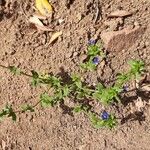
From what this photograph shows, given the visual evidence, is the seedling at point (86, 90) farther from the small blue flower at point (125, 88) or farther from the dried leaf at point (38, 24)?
the dried leaf at point (38, 24)

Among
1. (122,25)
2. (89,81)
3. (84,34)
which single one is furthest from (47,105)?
(122,25)

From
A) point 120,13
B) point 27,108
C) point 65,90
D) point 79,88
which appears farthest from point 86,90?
point 120,13

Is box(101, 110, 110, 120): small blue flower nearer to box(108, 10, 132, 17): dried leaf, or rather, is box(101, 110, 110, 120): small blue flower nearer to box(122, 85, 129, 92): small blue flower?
box(122, 85, 129, 92): small blue flower

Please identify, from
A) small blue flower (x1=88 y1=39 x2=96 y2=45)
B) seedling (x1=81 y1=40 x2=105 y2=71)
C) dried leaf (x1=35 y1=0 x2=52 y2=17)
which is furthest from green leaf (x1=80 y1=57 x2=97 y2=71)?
dried leaf (x1=35 y1=0 x2=52 y2=17)

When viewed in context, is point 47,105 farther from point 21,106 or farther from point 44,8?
point 44,8

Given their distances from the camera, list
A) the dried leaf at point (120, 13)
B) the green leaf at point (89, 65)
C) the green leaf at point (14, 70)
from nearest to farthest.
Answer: the green leaf at point (14, 70) < the green leaf at point (89, 65) < the dried leaf at point (120, 13)

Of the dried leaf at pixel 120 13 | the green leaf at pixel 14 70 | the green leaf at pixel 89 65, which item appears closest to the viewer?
the green leaf at pixel 14 70

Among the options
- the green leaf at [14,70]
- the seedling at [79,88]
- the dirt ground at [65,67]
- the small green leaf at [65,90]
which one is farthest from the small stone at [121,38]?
the green leaf at [14,70]
